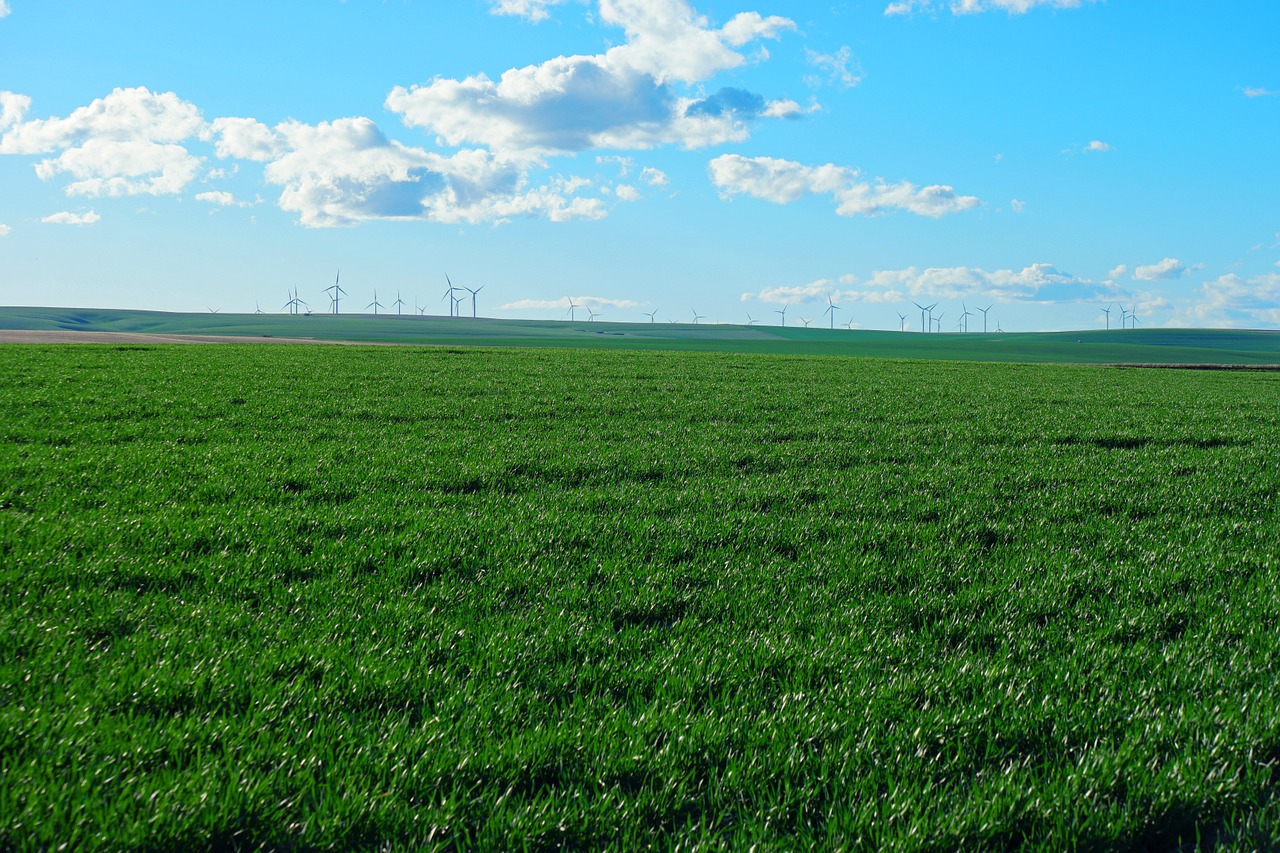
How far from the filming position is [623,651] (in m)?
6.16

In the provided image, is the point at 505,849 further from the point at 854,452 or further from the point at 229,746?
the point at 854,452

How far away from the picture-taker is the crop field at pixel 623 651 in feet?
13.8

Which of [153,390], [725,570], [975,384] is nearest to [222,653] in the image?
→ [725,570]

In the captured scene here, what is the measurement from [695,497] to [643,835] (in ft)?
24.7

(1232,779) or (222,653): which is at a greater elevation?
(222,653)

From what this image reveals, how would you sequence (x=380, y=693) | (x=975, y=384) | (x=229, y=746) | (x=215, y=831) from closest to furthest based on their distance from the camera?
(x=215, y=831) → (x=229, y=746) → (x=380, y=693) → (x=975, y=384)

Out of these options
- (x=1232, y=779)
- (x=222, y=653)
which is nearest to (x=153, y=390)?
(x=222, y=653)

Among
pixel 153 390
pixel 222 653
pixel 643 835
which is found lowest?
pixel 643 835

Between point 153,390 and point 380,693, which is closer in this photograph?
point 380,693

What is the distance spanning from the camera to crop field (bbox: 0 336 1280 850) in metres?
4.20

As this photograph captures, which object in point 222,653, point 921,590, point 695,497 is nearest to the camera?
point 222,653

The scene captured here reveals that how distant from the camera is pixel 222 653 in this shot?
5.66 metres

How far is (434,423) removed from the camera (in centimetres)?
1822

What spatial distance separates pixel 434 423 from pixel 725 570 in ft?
37.9
